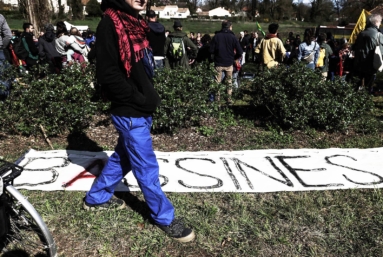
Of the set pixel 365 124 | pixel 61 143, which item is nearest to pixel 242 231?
pixel 61 143

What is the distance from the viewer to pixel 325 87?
19.5 ft

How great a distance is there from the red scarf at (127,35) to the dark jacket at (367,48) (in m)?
6.25

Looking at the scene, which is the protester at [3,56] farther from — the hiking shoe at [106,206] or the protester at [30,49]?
the hiking shoe at [106,206]

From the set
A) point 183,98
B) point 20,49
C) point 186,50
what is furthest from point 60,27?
point 183,98

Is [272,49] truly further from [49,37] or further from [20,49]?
[20,49]

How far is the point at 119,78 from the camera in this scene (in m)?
2.75

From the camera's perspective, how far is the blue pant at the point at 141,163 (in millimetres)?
2963

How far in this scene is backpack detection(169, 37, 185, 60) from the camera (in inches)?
325

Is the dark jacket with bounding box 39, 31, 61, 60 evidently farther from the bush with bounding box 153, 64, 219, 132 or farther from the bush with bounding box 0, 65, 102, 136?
the bush with bounding box 153, 64, 219, 132

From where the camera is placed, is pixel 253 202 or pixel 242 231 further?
pixel 253 202

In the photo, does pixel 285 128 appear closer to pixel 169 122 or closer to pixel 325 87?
pixel 325 87

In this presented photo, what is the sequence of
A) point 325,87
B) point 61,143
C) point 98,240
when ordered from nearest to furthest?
point 98,240, point 61,143, point 325,87

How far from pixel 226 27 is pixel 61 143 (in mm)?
4354

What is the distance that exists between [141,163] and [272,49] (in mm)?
6058
